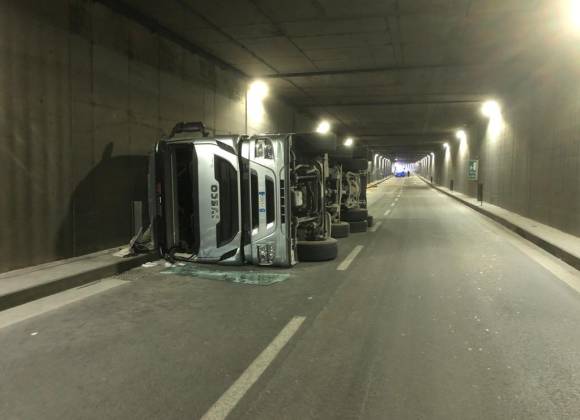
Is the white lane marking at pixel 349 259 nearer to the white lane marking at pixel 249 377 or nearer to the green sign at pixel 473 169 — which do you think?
the white lane marking at pixel 249 377

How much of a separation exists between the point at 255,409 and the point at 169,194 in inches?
235

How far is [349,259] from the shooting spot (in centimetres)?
978

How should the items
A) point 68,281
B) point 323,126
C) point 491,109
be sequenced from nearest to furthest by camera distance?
point 68,281 → point 491,109 → point 323,126

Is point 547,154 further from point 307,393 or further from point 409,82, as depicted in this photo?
point 307,393

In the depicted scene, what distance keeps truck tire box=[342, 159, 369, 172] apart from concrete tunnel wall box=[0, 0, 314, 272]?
515cm

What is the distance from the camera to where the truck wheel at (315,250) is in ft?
30.8

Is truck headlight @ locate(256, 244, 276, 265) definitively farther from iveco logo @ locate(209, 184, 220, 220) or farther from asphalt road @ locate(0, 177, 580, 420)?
iveco logo @ locate(209, 184, 220, 220)

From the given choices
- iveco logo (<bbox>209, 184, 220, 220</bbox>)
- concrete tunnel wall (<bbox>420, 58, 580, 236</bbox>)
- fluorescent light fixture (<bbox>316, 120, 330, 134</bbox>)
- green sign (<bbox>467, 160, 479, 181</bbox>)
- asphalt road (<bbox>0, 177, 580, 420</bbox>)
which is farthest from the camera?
fluorescent light fixture (<bbox>316, 120, 330, 134</bbox>)

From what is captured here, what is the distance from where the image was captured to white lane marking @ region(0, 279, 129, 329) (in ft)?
19.3

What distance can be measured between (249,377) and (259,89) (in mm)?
15498

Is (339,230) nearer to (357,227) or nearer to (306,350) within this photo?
(357,227)

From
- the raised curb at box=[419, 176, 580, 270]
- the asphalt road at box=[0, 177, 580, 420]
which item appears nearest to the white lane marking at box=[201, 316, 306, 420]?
the asphalt road at box=[0, 177, 580, 420]

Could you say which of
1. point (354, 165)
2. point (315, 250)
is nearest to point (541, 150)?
point (354, 165)

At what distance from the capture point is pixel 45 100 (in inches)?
317
